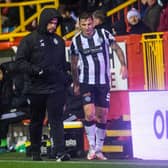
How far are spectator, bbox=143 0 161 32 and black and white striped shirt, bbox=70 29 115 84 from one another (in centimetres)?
223

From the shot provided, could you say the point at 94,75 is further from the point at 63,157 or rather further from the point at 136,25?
the point at 136,25

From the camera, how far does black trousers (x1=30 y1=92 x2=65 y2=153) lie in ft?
31.5

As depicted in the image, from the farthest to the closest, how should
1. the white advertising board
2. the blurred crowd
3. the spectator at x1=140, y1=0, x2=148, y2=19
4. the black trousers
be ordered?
the spectator at x1=140, y1=0, x2=148, y2=19, the blurred crowd, the black trousers, the white advertising board

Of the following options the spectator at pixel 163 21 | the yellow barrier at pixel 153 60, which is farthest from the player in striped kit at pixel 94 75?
the spectator at pixel 163 21

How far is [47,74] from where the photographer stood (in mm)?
9625

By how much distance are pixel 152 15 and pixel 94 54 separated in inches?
102

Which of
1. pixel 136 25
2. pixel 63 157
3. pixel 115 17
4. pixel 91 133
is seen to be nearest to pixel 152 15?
pixel 136 25

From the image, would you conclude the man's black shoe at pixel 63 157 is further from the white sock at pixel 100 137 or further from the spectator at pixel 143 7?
the spectator at pixel 143 7

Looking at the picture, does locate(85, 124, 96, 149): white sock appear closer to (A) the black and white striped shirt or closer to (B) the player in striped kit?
(B) the player in striped kit

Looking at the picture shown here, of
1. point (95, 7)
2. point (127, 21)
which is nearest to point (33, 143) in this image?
point (127, 21)

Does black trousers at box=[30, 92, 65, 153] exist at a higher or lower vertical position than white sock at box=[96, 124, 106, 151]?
higher

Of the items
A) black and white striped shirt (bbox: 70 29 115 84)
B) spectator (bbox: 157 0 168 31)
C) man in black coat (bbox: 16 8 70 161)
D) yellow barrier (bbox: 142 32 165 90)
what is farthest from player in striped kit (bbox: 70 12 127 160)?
spectator (bbox: 157 0 168 31)

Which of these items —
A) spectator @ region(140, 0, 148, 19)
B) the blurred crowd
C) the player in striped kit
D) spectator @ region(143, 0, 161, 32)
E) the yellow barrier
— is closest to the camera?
the player in striped kit

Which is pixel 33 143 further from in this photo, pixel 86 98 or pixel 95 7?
pixel 95 7
